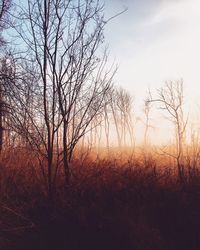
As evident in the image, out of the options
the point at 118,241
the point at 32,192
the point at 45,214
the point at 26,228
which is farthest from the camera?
the point at 32,192

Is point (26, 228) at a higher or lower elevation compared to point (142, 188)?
lower

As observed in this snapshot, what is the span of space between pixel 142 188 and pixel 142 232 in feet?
4.65

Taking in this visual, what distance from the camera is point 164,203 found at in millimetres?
4680

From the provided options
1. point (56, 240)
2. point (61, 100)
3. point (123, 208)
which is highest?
point (61, 100)

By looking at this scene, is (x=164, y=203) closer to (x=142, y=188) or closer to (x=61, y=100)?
(x=142, y=188)

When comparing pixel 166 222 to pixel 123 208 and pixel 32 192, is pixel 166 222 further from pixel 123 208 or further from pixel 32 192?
pixel 32 192

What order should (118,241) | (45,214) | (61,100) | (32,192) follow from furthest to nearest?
(32,192) < (61,100) < (45,214) < (118,241)

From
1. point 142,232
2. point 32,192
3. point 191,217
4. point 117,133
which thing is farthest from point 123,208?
point 117,133

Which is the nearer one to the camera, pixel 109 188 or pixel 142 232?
pixel 142 232

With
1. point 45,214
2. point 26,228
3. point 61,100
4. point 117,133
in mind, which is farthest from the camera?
point 117,133

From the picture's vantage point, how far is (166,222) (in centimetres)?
429

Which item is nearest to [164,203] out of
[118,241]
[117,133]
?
[118,241]

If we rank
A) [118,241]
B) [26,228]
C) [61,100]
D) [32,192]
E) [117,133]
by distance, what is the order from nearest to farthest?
[118,241] → [26,228] → [61,100] → [32,192] → [117,133]

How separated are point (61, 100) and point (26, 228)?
2101 millimetres
